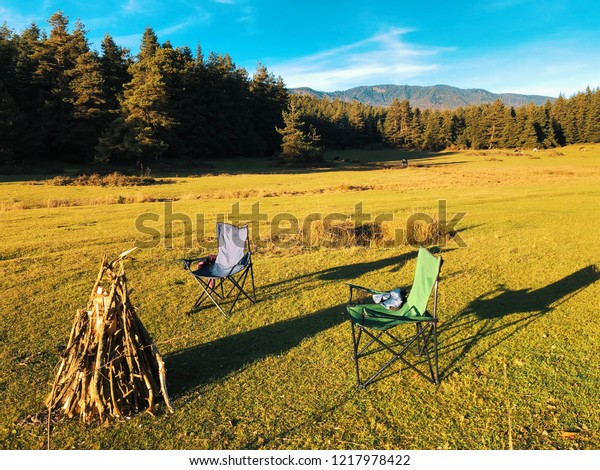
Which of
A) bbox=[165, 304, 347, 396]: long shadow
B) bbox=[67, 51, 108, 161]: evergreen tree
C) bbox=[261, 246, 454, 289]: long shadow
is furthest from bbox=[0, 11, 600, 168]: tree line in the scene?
bbox=[165, 304, 347, 396]: long shadow

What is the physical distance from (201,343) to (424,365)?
2.71 meters

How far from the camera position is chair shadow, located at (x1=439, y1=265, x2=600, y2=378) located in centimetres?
488

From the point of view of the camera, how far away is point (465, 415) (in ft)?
11.8

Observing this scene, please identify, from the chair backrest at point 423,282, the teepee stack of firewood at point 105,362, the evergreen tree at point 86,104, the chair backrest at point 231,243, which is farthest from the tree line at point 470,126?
the teepee stack of firewood at point 105,362

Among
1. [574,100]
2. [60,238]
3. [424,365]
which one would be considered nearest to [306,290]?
[424,365]

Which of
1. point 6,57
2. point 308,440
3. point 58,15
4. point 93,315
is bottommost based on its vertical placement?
point 308,440

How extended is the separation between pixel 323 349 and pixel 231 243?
2.58 metres

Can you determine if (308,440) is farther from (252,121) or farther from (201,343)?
(252,121)

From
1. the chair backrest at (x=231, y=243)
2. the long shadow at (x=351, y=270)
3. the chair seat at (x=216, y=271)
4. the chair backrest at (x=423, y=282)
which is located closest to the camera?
the chair backrest at (x=423, y=282)

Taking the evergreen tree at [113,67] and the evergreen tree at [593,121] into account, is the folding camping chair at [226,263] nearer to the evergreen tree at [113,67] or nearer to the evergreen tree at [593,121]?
the evergreen tree at [113,67]

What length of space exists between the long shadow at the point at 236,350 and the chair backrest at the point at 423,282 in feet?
4.60

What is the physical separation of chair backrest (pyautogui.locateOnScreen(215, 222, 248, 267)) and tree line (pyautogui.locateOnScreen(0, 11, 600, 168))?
34.8 metres

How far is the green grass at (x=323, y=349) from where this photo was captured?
3.44 meters

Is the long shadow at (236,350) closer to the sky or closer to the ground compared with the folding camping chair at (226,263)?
closer to the ground
